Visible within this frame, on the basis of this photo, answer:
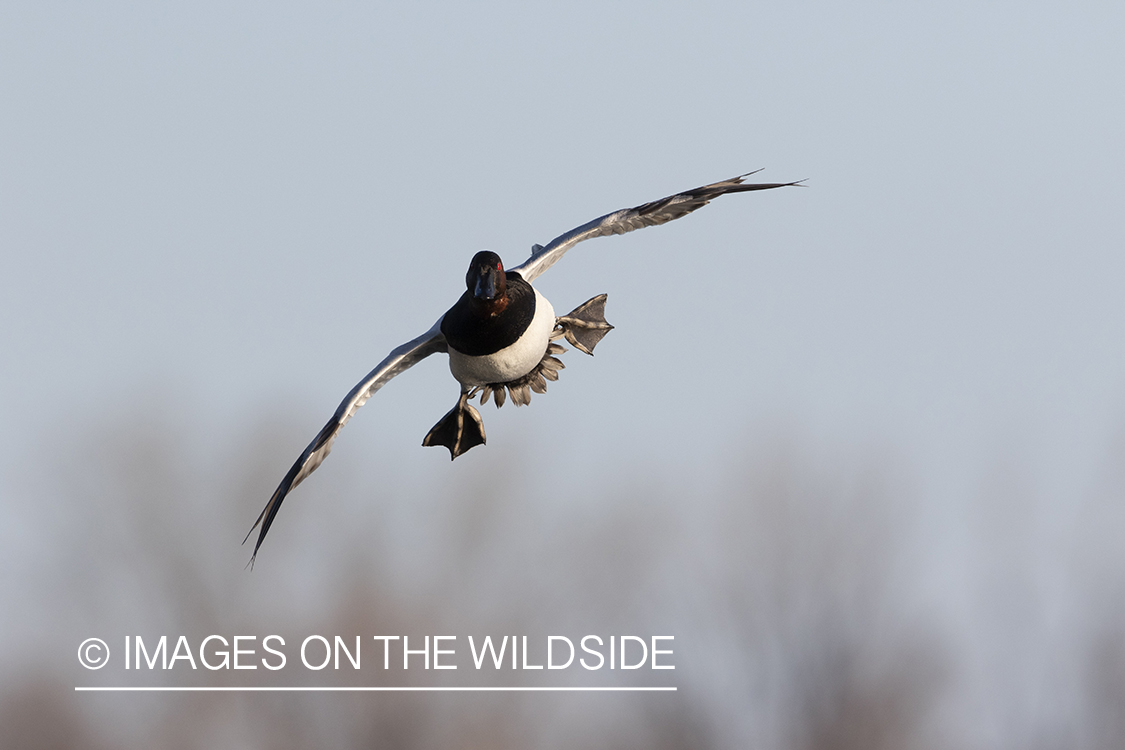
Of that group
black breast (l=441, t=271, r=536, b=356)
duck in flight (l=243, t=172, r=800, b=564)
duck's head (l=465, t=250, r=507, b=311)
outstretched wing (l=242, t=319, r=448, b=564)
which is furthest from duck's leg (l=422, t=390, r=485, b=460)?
duck's head (l=465, t=250, r=507, b=311)

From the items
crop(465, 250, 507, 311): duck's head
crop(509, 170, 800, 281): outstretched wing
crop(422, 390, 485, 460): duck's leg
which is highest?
crop(509, 170, 800, 281): outstretched wing

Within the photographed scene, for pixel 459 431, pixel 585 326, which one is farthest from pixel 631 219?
pixel 459 431

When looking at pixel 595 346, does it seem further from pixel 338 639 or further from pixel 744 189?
pixel 338 639

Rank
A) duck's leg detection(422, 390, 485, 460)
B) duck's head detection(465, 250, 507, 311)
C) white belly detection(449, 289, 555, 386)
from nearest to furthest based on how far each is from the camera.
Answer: duck's head detection(465, 250, 507, 311) → white belly detection(449, 289, 555, 386) → duck's leg detection(422, 390, 485, 460)

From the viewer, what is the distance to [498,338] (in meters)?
12.5

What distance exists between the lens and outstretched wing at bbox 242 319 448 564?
511 inches

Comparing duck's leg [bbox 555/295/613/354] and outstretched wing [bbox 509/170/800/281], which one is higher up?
outstretched wing [bbox 509/170/800/281]

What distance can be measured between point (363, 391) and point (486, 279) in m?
2.02

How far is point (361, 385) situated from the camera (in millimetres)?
13281

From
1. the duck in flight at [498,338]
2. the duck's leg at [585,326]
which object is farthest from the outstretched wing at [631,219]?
the duck's leg at [585,326]

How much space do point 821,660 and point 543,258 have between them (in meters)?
20.7

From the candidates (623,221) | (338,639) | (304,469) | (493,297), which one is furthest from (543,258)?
(338,639)

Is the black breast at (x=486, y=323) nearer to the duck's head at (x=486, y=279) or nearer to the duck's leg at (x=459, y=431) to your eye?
the duck's head at (x=486, y=279)

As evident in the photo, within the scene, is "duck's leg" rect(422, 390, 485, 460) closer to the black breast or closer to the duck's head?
the black breast
